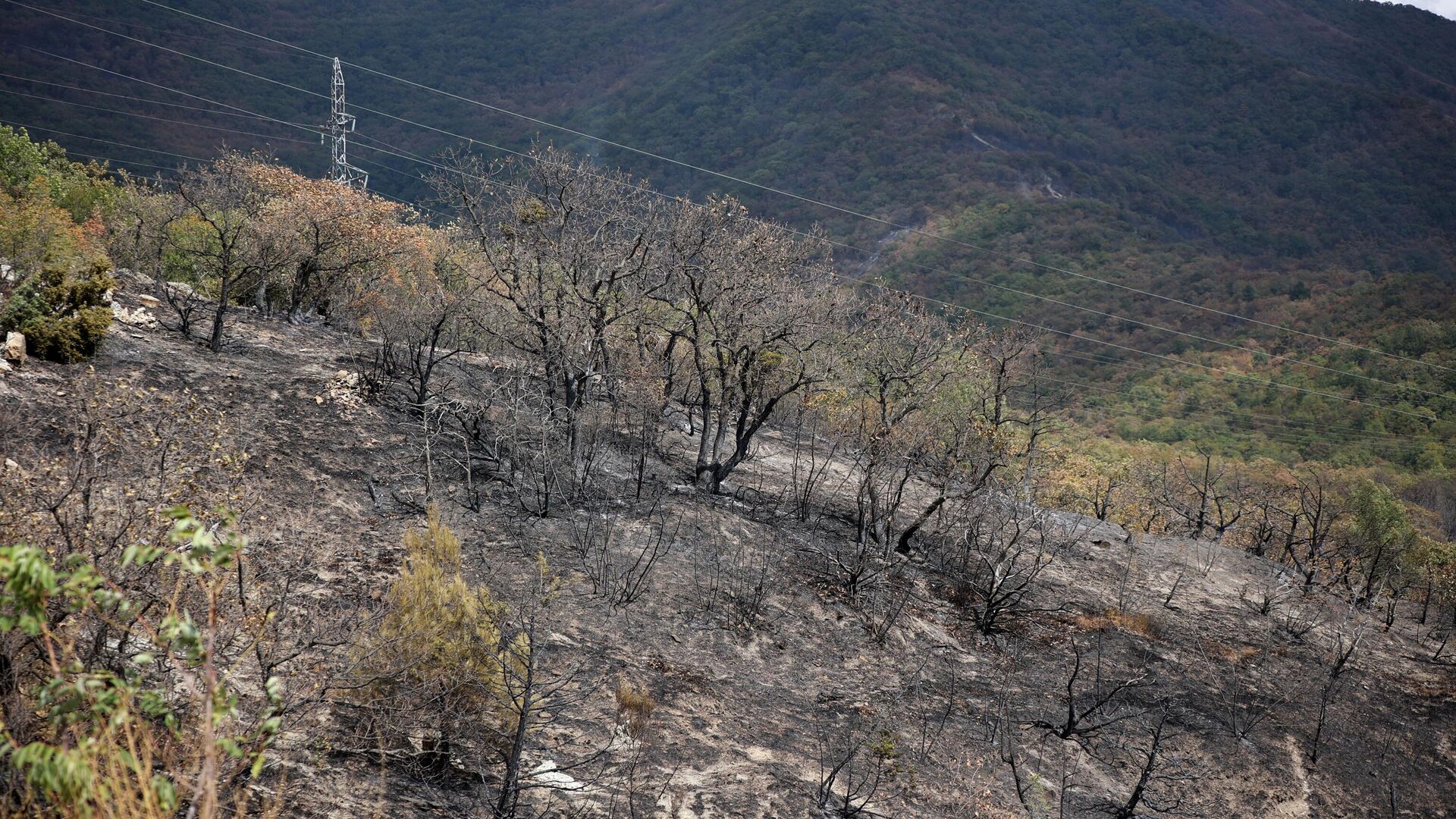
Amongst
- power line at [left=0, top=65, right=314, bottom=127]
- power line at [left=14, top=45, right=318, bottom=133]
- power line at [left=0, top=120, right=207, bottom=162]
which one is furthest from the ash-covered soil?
power line at [left=14, top=45, right=318, bottom=133]

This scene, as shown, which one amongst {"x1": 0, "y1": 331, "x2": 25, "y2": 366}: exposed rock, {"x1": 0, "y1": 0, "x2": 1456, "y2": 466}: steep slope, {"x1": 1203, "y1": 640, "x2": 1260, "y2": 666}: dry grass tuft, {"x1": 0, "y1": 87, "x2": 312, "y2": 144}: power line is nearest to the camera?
{"x1": 0, "y1": 331, "x2": 25, "y2": 366}: exposed rock

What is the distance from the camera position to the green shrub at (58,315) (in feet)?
36.9

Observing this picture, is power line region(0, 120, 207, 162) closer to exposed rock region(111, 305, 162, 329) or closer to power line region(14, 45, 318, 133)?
power line region(14, 45, 318, 133)

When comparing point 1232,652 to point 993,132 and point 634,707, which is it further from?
point 993,132

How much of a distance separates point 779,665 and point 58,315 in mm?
11062

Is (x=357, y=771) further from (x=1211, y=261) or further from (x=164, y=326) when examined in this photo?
(x=1211, y=261)

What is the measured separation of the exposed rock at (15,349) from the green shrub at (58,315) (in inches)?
12.3

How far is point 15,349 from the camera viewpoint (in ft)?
35.7

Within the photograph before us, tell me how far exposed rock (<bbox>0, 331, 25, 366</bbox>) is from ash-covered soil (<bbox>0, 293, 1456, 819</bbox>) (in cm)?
19

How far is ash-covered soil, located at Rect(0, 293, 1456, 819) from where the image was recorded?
7711mm

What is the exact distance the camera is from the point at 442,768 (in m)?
6.67

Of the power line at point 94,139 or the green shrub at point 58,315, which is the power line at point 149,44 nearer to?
the power line at point 94,139

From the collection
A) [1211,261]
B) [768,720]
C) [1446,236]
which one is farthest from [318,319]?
[1446,236]

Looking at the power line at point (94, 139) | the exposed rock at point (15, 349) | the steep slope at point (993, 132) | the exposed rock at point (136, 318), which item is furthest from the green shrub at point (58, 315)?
the power line at point (94, 139)
